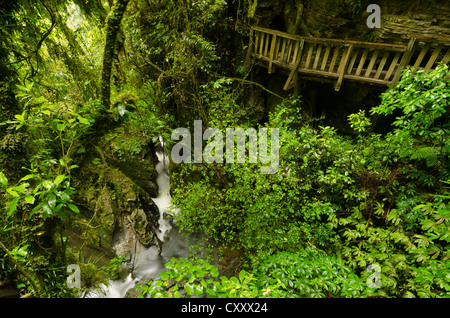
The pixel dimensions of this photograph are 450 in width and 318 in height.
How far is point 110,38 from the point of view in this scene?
275 centimetres

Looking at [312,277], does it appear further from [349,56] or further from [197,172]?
[349,56]

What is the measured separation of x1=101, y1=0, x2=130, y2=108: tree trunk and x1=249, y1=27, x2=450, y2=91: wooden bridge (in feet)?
17.7

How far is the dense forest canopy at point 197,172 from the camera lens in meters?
2.35

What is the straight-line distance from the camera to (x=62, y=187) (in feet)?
6.28

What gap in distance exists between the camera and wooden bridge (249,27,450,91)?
4.80 meters

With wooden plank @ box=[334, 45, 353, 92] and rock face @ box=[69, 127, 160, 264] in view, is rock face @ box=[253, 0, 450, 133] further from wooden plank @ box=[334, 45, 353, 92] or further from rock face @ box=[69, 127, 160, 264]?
rock face @ box=[69, 127, 160, 264]

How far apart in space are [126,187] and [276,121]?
5.93 metres

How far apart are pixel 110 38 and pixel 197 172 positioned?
511cm

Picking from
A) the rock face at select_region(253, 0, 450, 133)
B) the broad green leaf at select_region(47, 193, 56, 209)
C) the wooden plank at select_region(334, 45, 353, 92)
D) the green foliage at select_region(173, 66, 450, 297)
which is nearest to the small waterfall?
the green foliage at select_region(173, 66, 450, 297)

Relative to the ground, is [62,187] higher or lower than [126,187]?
higher

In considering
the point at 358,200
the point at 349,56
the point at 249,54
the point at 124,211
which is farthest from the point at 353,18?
the point at 124,211
